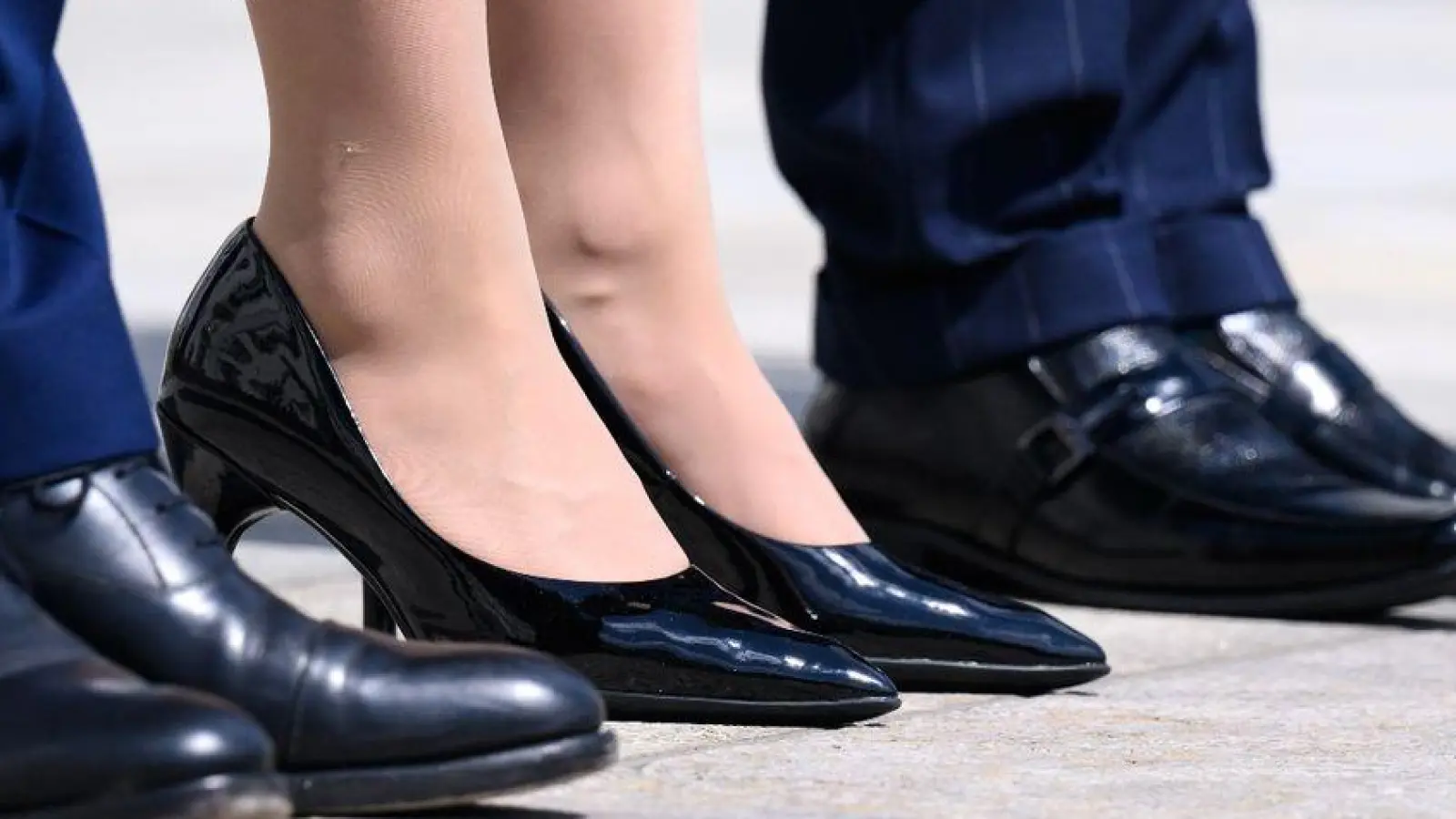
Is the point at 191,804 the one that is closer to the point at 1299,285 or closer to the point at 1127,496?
the point at 1127,496

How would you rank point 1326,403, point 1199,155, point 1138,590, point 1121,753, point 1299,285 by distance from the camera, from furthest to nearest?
point 1299,285 < point 1199,155 < point 1326,403 < point 1138,590 < point 1121,753

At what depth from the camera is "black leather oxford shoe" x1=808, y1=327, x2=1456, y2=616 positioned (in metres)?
1.83

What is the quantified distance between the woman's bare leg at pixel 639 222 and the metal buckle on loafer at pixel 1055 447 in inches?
16.5

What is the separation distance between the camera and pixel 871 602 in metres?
1.46

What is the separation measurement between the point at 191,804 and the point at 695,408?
593 mm

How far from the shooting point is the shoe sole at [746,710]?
4.26ft

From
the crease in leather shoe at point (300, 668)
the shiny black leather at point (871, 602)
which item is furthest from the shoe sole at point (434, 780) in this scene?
the shiny black leather at point (871, 602)

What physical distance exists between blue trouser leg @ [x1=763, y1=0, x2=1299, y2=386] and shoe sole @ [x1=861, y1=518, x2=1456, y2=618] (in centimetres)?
12

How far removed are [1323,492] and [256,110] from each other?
4827 millimetres

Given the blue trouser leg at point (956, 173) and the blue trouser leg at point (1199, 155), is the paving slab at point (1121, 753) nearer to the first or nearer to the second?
the blue trouser leg at point (956, 173)

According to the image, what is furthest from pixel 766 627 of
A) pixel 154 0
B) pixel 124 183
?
pixel 154 0

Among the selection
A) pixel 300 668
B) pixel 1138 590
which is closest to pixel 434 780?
pixel 300 668

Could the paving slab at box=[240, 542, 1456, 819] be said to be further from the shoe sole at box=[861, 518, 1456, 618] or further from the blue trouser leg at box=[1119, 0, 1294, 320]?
the blue trouser leg at box=[1119, 0, 1294, 320]

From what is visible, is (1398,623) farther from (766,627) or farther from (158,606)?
(158,606)
